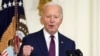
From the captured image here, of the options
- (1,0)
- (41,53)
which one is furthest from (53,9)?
(1,0)

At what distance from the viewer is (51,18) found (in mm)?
2184

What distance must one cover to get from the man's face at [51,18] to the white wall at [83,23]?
100cm

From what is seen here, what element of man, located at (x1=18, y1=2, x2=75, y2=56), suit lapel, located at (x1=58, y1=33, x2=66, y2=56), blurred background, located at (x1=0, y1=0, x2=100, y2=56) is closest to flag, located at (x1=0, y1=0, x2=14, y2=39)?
blurred background, located at (x1=0, y1=0, x2=100, y2=56)

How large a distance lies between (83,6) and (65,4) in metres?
0.23

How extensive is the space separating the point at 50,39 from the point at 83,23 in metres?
1.13

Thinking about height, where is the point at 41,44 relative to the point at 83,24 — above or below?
above

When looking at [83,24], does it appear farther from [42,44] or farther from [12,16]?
[42,44]

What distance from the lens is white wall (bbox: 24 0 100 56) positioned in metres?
3.27

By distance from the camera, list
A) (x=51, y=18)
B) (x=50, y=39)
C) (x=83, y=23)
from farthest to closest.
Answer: (x=83, y=23)
(x=50, y=39)
(x=51, y=18)

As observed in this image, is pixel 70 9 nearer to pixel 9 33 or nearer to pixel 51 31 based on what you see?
pixel 9 33

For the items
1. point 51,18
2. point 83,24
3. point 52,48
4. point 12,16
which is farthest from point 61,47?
point 83,24

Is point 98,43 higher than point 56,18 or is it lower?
lower

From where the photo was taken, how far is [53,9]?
7.35 feet

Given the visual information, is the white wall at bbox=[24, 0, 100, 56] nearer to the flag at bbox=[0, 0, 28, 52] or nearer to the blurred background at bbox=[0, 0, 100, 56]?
the blurred background at bbox=[0, 0, 100, 56]
